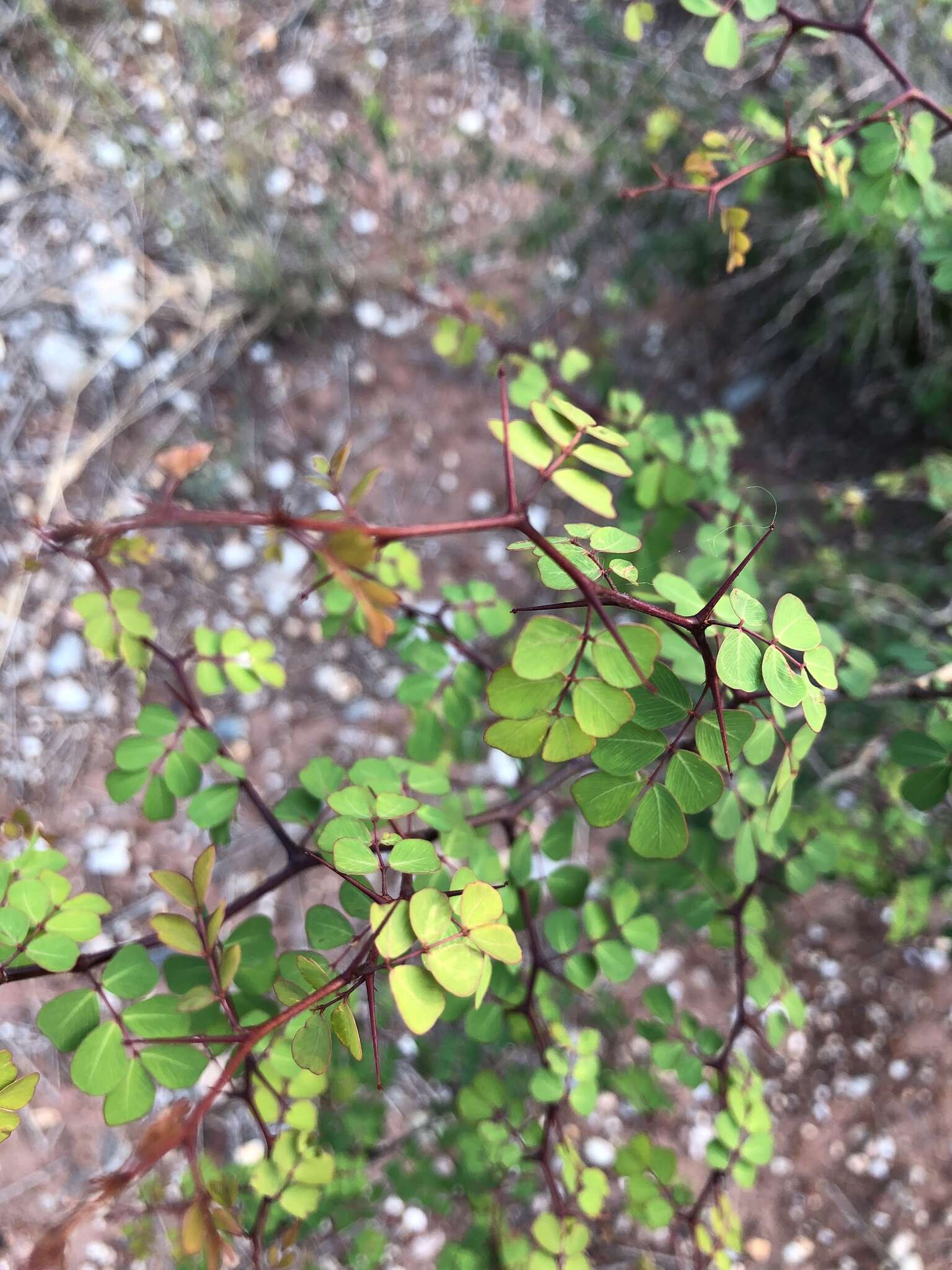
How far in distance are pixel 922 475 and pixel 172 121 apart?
7.65ft

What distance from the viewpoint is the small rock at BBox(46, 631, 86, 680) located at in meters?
2.06

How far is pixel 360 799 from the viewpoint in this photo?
69cm

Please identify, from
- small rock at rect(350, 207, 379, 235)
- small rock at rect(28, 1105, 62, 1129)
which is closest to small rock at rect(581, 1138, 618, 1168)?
small rock at rect(28, 1105, 62, 1129)

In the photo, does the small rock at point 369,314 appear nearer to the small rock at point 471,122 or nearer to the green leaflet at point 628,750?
the small rock at point 471,122

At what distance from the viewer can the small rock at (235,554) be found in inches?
87.5

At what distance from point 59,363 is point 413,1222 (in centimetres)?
236

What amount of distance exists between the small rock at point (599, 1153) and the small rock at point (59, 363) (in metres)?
2.38

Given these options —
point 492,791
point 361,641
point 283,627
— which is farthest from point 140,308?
point 492,791

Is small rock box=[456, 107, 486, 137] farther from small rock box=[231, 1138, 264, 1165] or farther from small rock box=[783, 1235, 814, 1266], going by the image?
small rock box=[783, 1235, 814, 1266]

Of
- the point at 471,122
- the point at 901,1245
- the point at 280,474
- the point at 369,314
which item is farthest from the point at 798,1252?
the point at 471,122

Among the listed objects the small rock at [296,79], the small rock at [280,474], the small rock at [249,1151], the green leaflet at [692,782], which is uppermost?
the small rock at [296,79]

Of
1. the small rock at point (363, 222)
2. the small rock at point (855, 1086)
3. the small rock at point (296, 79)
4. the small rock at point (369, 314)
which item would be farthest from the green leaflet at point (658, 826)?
the small rock at point (296, 79)

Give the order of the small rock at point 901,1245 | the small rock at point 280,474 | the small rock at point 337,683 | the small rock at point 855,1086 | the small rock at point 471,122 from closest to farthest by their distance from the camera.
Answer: the small rock at point 901,1245, the small rock at point 855,1086, the small rock at point 337,683, the small rock at point 280,474, the small rock at point 471,122

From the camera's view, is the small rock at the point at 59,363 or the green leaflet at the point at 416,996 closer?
the green leaflet at the point at 416,996
